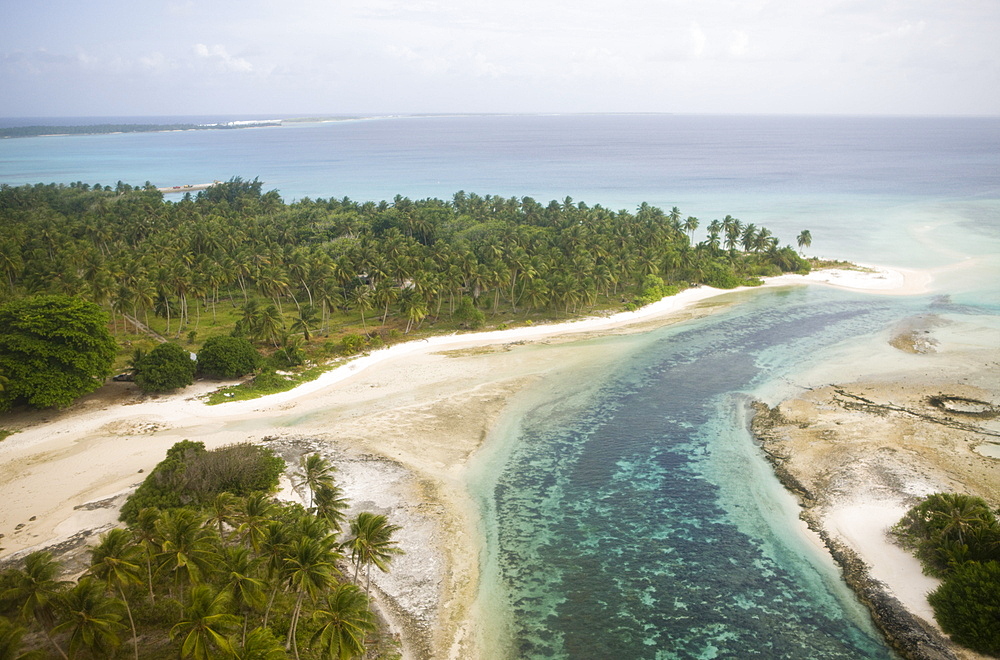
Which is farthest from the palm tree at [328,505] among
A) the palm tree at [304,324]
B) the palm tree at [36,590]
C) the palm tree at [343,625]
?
the palm tree at [304,324]

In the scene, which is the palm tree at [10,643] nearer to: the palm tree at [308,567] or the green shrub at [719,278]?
the palm tree at [308,567]

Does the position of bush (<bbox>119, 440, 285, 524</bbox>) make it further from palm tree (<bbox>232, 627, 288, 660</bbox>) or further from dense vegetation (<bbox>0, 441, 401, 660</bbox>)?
palm tree (<bbox>232, 627, 288, 660</bbox>)

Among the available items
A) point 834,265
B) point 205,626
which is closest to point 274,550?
point 205,626

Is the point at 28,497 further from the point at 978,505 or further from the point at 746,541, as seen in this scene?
the point at 978,505

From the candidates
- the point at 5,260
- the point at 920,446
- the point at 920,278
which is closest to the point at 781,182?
the point at 920,278

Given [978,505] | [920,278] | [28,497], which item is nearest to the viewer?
[978,505]

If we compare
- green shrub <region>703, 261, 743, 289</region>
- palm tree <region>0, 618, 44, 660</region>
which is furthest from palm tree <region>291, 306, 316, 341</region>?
green shrub <region>703, 261, 743, 289</region>

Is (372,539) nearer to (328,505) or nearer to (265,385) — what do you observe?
(328,505)
